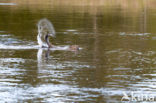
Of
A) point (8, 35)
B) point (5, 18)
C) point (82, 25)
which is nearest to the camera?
point (8, 35)

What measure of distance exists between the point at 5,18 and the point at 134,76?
32.3 metres

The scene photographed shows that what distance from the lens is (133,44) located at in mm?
29734

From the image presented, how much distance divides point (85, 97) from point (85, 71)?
478cm

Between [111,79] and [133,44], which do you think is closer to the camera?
[111,79]

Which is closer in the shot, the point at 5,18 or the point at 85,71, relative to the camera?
the point at 85,71

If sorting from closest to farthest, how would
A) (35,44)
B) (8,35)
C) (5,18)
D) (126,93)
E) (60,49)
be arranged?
(126,93) < (60,49) < (35,44) < (8,35) < (5,18)

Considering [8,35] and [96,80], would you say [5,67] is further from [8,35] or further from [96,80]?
[8,35]

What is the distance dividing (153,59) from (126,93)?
7.84 meters

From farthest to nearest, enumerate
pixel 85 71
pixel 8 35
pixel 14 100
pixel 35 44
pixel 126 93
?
pixel 8 35, pixel 35 44, pixel 85 71, pixel 126 93, pixel 14 100

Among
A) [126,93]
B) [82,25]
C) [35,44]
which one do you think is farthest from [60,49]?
[82,25]

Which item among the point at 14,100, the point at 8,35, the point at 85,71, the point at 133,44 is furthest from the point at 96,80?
the point at 8,35

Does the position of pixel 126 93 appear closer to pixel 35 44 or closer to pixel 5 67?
pixel 5 67

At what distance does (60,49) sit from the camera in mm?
27594

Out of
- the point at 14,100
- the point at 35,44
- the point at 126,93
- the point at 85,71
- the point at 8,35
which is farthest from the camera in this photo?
the point at 8,35
